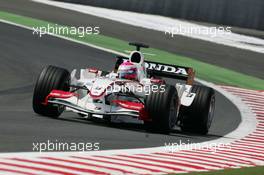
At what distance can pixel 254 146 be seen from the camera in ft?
57.2

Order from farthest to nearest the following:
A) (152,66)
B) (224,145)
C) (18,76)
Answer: (18,76), (152,66), (224,145)

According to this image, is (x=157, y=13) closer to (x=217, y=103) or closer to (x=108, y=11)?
(x=108, y=11)

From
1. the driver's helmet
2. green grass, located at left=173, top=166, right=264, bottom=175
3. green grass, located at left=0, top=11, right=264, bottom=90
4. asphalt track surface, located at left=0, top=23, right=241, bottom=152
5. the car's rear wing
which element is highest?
the driver's helmet

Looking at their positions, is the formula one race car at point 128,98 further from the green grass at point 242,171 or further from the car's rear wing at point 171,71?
the green grass at point 242,171

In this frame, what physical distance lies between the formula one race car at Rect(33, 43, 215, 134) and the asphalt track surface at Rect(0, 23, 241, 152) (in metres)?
0.28

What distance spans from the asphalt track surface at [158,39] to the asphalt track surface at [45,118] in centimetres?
380

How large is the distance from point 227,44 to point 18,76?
13990 mm

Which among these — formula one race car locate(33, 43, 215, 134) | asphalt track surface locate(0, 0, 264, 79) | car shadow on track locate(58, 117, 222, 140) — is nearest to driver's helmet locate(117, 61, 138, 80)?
formula one race car locate(33, 43, 215, 134)

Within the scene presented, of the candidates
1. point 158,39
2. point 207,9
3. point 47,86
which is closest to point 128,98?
point 47,86

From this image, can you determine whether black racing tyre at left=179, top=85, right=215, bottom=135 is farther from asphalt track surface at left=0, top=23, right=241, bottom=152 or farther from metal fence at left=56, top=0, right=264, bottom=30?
metal fence at left=56, top=0, right=264, bottom=30

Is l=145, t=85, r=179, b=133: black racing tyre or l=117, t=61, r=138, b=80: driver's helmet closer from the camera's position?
l=145, t=85, r=179, b=133: black racing tyre

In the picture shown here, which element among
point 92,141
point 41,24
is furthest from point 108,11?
point 92,141

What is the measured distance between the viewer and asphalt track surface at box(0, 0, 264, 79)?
1294 inches

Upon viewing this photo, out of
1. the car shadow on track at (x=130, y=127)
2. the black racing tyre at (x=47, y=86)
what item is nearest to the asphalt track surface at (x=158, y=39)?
the car shadow on track at (x=130, y=127)
